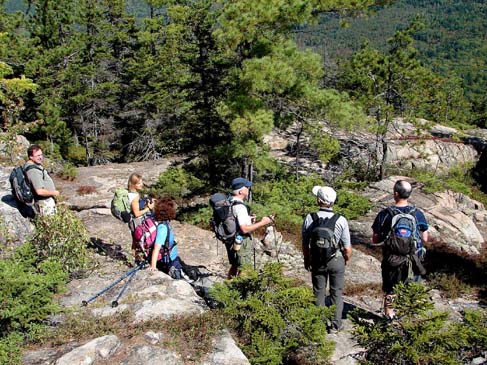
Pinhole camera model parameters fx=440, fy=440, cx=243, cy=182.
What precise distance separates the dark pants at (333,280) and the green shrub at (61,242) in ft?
10.4

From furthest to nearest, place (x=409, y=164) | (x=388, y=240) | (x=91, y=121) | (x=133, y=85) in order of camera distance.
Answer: (x=91, y=121) → (x=133, y=85) → (x=409, y=164) → (x=388, y=240)

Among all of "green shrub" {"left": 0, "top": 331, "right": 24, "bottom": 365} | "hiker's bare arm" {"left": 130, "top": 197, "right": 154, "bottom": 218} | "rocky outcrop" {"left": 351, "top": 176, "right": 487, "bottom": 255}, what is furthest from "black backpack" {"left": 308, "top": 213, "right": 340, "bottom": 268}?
"rocky outcrop" {"left": 351, "top": 176, "right": 487, "bottom": 255}

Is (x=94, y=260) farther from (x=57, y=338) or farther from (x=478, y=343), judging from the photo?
(x=478, y=343)

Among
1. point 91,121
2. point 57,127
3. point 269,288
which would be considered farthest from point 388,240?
point 91,121

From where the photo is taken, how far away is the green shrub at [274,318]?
4008 mm

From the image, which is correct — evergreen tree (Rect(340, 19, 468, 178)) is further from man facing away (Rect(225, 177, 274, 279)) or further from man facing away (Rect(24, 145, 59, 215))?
man facing away (Rect(24, 145, 59, 215))

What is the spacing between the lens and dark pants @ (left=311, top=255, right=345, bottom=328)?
16.3 ft

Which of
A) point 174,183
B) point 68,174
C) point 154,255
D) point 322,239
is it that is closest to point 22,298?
point 154,255

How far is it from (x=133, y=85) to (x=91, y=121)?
16.1 feet

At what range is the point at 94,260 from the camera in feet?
21.6

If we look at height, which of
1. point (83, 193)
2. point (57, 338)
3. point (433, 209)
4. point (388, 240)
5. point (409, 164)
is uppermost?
point (388, 240)

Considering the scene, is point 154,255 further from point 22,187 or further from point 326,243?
point 326,243

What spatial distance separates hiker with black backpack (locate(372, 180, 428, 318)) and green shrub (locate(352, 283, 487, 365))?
1.22 m

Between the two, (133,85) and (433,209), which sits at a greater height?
(133,85)
